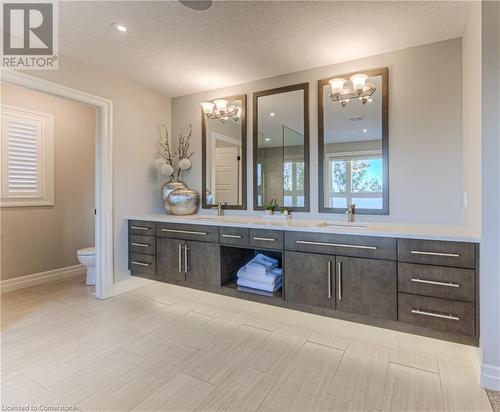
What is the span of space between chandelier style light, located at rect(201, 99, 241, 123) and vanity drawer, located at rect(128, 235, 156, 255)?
1.63 metres

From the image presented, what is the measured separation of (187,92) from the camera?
3684 mm

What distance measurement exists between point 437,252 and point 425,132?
1.18 metres

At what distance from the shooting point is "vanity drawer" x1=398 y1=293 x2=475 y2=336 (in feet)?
5.77

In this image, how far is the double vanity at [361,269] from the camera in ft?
5.88

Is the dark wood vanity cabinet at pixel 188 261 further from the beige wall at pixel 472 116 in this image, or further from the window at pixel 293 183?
the beige wall at pixel 472 116

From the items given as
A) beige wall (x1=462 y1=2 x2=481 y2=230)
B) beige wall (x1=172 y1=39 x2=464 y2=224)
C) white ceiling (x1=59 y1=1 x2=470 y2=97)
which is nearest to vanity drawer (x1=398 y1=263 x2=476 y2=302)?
beige wall (x1=462 y1=2 x2=481 y2=230)

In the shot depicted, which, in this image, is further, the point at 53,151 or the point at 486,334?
the point at 53,151

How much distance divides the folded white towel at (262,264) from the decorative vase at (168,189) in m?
1.41

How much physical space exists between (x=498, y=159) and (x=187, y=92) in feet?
10.7

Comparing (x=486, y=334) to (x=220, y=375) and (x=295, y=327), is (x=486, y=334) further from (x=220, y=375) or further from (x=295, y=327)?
(x=220, y=375)

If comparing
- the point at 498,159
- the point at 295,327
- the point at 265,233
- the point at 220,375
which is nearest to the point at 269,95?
the point at 265,233

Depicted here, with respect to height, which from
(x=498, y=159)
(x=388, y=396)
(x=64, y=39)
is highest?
(x=64, y=39)

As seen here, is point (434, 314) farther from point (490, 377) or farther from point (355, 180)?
point (355, 180)

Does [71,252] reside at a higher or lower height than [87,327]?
higher
